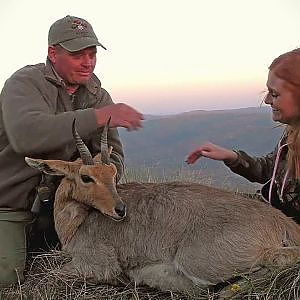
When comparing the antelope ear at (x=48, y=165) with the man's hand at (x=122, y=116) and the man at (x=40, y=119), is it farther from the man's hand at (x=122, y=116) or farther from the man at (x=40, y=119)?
the man's hand at (x=122, y=116)

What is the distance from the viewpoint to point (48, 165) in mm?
5535

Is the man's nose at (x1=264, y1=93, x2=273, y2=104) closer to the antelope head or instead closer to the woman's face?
the woman's face

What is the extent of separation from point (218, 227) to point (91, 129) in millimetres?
1429

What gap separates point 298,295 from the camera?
4.50 meters

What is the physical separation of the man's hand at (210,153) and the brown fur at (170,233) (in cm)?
34

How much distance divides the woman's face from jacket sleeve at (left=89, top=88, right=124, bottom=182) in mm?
1696

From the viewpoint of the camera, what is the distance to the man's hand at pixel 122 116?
5.44 metres

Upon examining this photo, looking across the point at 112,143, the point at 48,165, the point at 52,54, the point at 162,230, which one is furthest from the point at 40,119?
the point at 162,230

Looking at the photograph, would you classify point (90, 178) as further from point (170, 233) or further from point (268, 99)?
point (268, 99)

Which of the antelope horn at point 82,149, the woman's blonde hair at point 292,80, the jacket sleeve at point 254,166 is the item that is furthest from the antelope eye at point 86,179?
the woman's blonde hair at point 292,80

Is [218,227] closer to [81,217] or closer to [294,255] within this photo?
[294,255]

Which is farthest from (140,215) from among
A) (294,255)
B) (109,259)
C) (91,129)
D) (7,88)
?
(7,88)

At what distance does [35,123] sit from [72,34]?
1.03 meters

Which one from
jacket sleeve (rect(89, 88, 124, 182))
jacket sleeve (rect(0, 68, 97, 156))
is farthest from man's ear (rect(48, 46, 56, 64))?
jacket sleeve (rect(89, 88, 124, 182))
